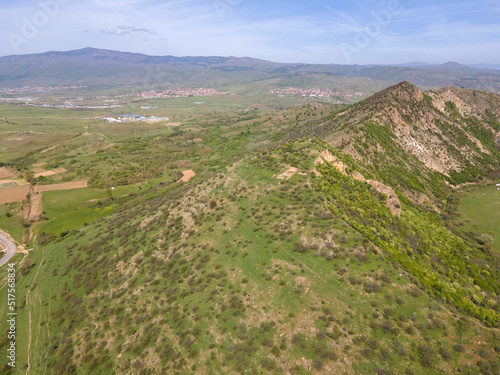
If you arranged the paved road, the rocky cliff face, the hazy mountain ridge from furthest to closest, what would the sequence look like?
the rocky cliff face → the paved road → the hazy mountain ridge

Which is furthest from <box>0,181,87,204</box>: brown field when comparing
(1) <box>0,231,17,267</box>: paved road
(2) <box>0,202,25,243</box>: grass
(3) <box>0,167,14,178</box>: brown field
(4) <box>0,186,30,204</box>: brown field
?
(1) <box>0,231,17,267</box>: paved road

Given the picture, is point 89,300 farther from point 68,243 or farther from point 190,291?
point 68,243

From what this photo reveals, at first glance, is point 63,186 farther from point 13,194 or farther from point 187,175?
point 187,175

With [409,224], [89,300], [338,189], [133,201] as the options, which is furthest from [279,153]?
[133,201]

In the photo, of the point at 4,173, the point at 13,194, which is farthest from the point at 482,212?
the point at 4,173

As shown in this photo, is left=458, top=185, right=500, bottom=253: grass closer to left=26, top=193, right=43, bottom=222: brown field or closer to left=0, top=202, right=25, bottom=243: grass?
left=0, top=202, right=25, bottom=243: grass

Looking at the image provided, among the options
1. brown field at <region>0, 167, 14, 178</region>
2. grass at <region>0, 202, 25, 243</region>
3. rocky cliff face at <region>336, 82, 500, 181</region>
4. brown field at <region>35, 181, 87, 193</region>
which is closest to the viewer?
grass at <region>0, 202, 25, 243</region>

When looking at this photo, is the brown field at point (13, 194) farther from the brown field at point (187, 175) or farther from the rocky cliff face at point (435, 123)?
the rocky cliff face at point (435, 123)
